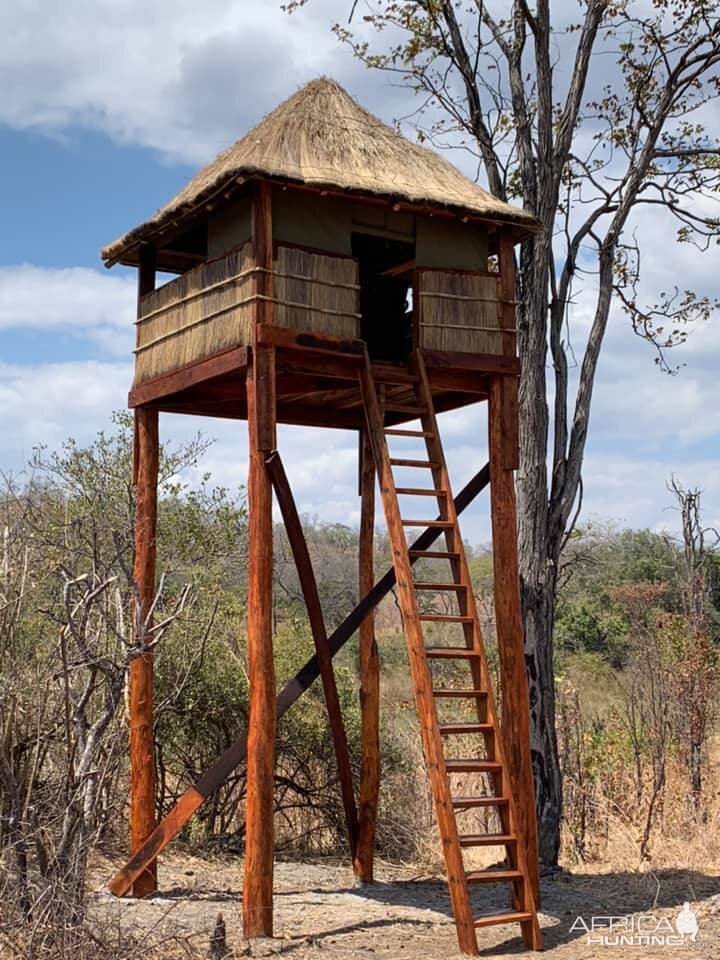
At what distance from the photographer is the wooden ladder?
27.3ft

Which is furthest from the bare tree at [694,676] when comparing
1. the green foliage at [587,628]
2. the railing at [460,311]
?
the green foliage at [587,628]

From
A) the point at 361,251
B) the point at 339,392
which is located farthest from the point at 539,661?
the point at 361,251

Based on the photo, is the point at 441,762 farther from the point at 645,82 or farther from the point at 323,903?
the point at 645,82

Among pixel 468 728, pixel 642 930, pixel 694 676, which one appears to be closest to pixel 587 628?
pixel 694 676

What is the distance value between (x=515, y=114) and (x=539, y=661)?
594 centimetres

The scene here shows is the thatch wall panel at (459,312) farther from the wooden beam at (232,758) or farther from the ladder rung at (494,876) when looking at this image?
the ladder rung at (494,876)

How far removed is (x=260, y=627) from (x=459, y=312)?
3.14 m

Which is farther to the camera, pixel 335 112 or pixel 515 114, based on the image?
pixel 515 114

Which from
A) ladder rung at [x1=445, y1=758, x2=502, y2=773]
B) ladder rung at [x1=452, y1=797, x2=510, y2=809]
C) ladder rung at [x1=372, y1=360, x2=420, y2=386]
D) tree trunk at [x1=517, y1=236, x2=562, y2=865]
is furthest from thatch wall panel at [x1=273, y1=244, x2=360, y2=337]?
ladder rung at [x1=452, y1=797, x2=510, y2=809]

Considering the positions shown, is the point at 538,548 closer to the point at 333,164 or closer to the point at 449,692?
the point at 449,692

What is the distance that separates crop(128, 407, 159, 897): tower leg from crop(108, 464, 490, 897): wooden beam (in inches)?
10.5

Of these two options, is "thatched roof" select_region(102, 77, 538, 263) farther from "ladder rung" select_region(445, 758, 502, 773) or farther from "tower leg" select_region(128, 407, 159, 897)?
"ladder rung" select_region(445, 758, 502, 773)

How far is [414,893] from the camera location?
1112cm

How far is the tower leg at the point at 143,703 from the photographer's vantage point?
10.4 m
